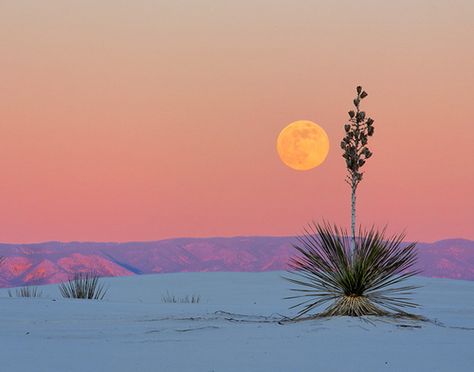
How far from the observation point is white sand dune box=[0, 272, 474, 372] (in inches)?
299

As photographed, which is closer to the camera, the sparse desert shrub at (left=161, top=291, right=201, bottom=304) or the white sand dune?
the white sand dune

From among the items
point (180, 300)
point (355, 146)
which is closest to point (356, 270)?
point (355, 146)

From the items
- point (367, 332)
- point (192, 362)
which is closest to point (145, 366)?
point (192, 362)

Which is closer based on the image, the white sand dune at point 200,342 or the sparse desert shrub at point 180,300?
the white sand dune at point 200,342

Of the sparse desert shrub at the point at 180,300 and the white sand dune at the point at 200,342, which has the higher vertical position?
the sparse desert shrub at the point at 180,300

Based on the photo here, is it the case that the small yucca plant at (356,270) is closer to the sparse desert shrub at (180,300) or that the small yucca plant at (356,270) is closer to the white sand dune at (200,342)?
the white sand dune at (200,342)

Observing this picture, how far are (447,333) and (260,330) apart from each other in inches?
91.6

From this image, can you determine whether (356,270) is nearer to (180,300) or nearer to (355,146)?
(355,146)

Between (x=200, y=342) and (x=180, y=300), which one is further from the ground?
(x=180, y=300)

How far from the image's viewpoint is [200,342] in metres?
8.92

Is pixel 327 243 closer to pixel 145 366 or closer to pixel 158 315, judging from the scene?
pixel 158 315

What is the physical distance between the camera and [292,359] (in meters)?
7.82

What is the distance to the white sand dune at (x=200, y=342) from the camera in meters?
7.60

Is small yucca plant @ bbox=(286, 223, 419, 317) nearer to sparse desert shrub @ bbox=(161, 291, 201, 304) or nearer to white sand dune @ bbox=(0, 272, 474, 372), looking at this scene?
white sand dune @ bbox=(0, 272, 474, 372)
